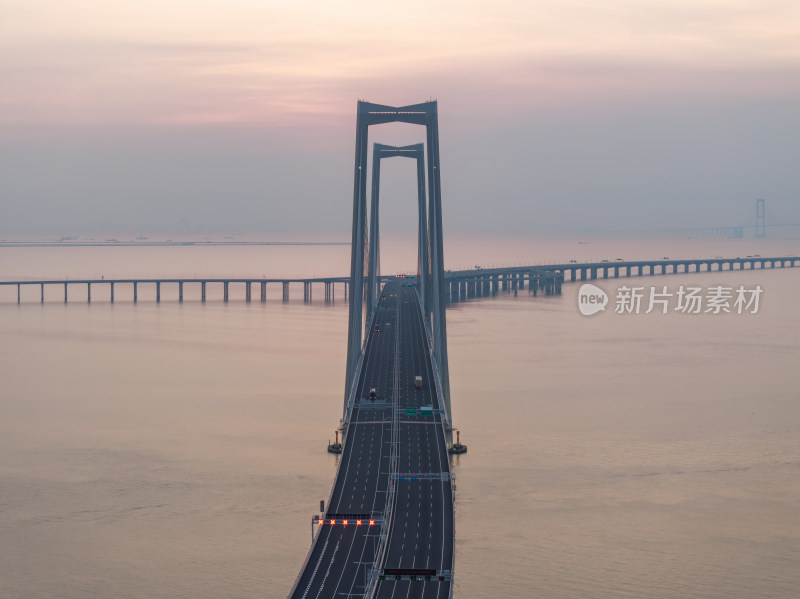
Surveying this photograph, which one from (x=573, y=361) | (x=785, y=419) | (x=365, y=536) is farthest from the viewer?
(x=573, y=361)

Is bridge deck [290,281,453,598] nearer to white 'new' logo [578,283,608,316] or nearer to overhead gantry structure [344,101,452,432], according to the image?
overhead gantry structure [344,101,452,432]

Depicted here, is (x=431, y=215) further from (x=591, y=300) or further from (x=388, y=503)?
(x=591, y=300)

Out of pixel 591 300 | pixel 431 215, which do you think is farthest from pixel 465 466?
pixel 591 300

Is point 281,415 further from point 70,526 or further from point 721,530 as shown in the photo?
point 721,530

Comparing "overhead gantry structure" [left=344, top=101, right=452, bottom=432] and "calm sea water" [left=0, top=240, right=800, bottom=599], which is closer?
"calm sea water" [left=0, top=240, right=800, bottom=599]

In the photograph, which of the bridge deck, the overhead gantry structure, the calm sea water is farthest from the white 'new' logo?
the bridge deck

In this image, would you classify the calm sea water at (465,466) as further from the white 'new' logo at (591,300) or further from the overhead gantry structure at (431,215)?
the white 'new' logo at (591,300)

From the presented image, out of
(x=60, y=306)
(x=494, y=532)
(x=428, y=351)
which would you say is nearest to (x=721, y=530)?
(x=494, y=532)
